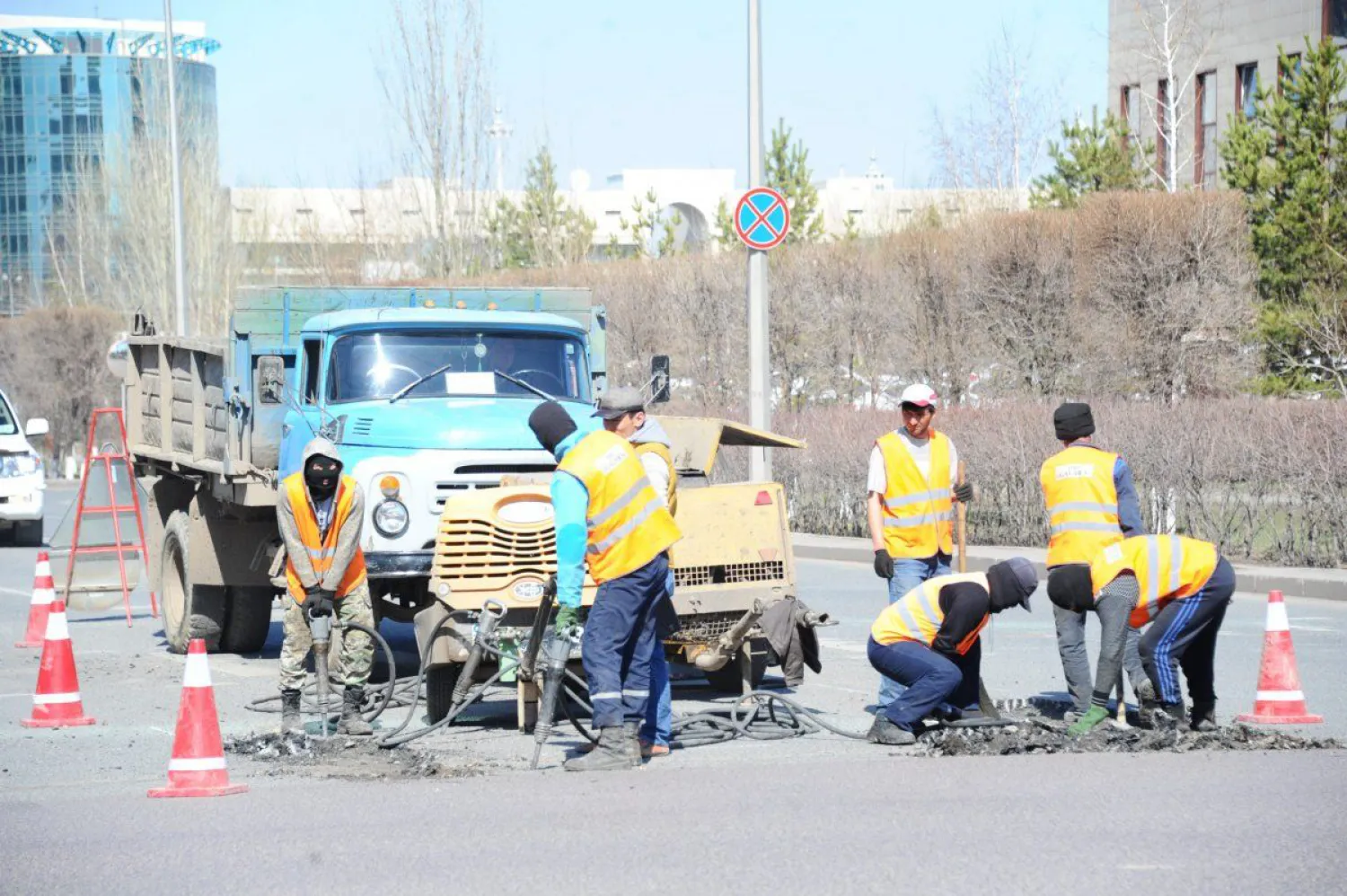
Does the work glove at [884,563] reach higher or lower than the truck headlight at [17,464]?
higher

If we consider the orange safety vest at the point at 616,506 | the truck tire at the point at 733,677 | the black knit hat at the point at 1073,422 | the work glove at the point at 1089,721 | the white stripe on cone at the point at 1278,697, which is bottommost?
the truck tire at the point at 733,677

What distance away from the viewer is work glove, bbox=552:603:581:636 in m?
8.72

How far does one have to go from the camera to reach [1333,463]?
18.8 metres

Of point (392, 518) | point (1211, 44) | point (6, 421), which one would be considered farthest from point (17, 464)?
point (1211, 44)

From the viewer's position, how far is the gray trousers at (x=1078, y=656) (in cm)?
988

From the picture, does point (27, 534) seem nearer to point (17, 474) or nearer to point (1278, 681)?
point (17, 474)

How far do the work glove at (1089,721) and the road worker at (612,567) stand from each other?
7.05 feet

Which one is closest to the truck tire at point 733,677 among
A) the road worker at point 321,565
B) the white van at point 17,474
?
the road worker at point 321,565

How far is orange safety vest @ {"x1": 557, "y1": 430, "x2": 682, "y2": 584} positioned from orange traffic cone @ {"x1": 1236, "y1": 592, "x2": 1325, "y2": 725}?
3469mm

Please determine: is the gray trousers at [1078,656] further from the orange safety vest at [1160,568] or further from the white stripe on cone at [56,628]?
the white stripe on cone at [56,628]

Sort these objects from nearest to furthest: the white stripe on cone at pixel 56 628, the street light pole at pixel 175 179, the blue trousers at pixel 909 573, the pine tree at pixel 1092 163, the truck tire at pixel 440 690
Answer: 1. the blue trousers at pixel 909 573
2. the truck tire at pixel 440 690
3. the white stripe on cone at pixel 56 628
4. the street light pole at pixel 175 179
5. the pine tree at pixel 1092 163

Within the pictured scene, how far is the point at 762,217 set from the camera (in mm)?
19359

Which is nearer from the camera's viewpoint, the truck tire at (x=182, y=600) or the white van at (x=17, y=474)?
the truck tire at (x=182, y=600)

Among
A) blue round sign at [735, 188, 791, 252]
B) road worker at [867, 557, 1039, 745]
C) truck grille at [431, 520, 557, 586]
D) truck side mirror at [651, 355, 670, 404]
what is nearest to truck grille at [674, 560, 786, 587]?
truck grille at [431, 520, 557, 586]
